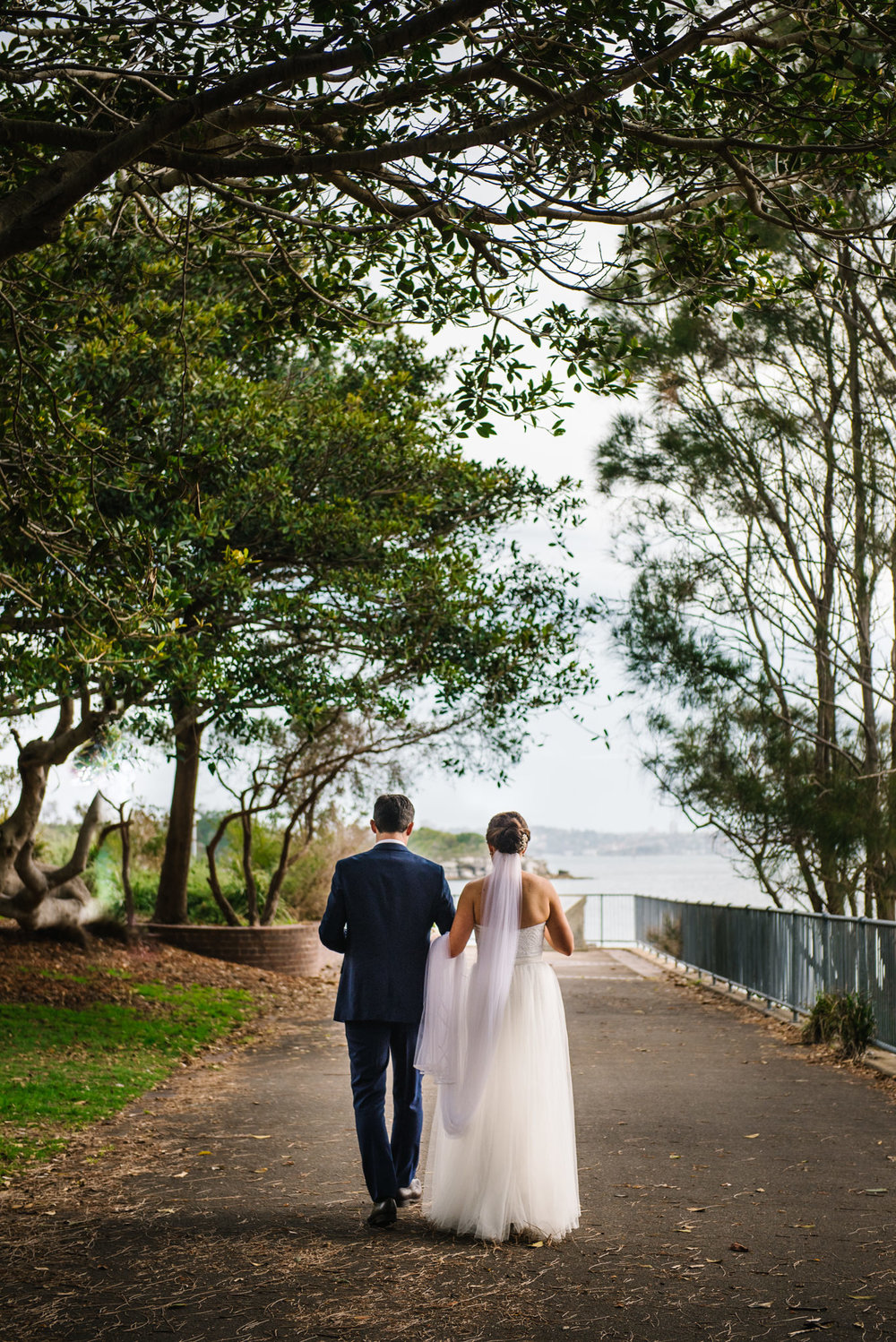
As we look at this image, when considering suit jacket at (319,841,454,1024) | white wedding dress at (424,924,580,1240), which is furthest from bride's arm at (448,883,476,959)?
white wedding dress at (424,924,580,1240)

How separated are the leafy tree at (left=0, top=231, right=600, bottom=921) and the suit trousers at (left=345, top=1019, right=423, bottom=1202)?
135 inches

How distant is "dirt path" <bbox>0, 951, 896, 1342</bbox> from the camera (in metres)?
4.54

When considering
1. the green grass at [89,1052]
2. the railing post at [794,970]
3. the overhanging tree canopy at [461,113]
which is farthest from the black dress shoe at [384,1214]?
the railing post at [794,970]

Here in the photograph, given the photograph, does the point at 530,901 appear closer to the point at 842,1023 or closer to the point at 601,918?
the point at 842,1023

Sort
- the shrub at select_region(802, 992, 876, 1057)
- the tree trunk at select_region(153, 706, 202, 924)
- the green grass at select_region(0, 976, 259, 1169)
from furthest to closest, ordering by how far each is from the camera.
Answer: the tree trunk at select_region(153, 706, 202, 924) → the shrub at select_region(802, 992, 876, 1057) → the green grass at select_region(0, 976, 259, 1169)

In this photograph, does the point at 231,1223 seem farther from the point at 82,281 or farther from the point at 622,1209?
the point at 82,281

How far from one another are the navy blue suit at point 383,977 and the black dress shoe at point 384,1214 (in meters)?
0.04

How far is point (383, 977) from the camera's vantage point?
596cm

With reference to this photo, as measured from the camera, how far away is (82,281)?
456 inches

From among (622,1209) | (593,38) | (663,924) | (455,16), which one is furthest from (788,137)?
(663,924)

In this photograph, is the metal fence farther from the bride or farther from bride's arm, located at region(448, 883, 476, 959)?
bride's arm, located at region(448, 883, 476, 959)

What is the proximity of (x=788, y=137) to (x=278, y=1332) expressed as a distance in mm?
6061

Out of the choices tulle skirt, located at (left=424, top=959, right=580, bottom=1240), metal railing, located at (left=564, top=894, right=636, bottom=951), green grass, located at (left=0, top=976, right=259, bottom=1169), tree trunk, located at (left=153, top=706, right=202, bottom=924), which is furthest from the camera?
metal railing, located at (left=564, top=894, right=636, bottom=951)

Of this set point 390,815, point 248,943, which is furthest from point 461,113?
point 248,943
